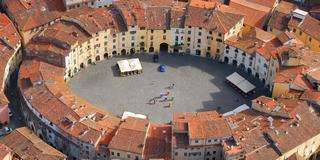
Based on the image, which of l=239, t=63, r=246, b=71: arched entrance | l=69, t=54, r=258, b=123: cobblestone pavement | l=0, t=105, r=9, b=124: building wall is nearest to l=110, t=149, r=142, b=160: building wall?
l=69, t=54, r=258, b=123: cobblestone pavement

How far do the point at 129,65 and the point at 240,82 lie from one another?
25.4m

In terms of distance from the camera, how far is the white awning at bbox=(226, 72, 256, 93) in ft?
447

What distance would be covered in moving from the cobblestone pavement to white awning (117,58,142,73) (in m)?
1.82

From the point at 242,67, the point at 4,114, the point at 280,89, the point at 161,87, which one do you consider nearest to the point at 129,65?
the point at 161,87

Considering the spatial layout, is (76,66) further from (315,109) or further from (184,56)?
(315,109)

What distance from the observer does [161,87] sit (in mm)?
138500

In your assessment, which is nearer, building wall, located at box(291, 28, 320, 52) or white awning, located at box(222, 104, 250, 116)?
white awning, located at box(222, 104, 250, 116)

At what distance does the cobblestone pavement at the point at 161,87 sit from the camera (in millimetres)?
133250

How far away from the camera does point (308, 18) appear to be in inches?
5763

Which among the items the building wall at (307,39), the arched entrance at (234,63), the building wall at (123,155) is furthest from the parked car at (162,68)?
the building wall at (123,155)

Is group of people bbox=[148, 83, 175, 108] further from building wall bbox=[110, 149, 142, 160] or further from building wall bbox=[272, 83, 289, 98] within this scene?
building wall bbox=[272, 83, 289, 98]

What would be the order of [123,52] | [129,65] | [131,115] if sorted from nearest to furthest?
[131,115], [129,65], [123,52]

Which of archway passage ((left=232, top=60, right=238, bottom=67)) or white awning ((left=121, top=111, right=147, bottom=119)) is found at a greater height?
archway passage ((left=232, top=60, right=238, bottom=67))

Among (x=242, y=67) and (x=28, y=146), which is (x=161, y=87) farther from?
(x=28, y=146)
